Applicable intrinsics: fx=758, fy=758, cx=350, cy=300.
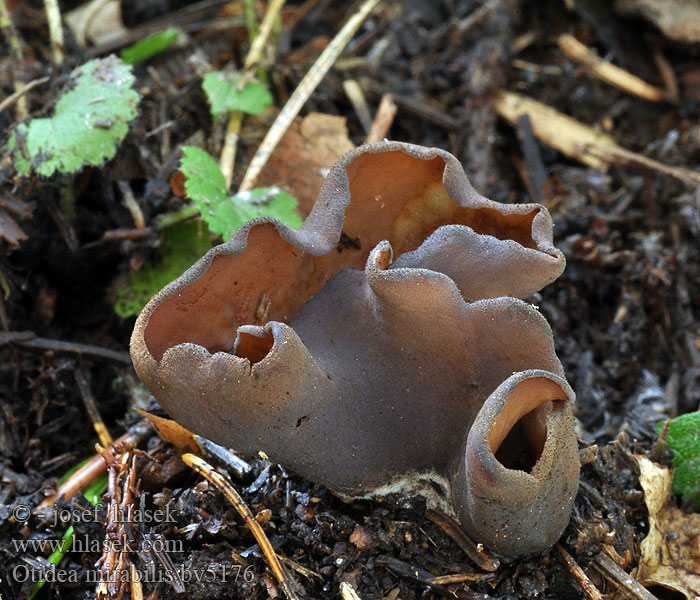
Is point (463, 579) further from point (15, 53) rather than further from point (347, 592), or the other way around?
point (15, 53)

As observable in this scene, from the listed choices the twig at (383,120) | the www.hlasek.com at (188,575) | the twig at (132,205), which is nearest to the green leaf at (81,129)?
the twig at (132,205)

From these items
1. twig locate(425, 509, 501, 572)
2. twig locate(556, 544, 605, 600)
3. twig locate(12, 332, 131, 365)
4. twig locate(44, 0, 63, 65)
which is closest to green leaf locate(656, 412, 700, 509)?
twig locate(556, 544, 605, 600)

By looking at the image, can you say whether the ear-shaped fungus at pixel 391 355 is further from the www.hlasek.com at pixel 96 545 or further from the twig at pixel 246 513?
the www.hlasek.com at pixel 96 545

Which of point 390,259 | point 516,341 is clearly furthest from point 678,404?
point 390,259

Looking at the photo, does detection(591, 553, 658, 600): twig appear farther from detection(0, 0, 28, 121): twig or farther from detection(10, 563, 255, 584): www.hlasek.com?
detection(0, 0, 28, 121): twig

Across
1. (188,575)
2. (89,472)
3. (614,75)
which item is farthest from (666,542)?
(614,75)

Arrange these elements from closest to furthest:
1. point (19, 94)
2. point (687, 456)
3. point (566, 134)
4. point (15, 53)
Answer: point (687, 456), point (19, 94), point (15, 53), point (566, 134)
